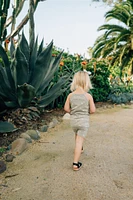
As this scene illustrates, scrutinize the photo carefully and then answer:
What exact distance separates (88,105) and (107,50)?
1235cm

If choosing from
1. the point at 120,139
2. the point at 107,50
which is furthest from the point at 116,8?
the point at 120,139

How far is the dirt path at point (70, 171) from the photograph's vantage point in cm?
235

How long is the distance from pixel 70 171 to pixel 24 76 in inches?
77.3

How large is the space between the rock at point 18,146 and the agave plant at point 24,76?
774 mm

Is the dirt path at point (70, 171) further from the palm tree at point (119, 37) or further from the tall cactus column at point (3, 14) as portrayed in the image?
the palm tree at point (119, 37)

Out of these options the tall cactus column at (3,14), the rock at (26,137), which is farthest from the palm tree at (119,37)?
the rock at (26,137)

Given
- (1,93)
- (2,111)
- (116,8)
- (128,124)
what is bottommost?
(128,124)

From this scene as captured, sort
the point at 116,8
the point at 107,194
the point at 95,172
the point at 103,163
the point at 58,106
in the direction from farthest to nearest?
1. the point at 116,8
2. the point at 58,106
3. the point at 103,163
4. the point at 95,172
5. the point at 107,194

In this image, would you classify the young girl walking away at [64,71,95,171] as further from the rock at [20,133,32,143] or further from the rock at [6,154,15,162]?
the rock at [20,133,32,143]

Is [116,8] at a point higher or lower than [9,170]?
higher

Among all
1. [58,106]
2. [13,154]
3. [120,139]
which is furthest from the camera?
[58,106]

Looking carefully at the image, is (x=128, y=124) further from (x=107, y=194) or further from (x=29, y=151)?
(x=107, y=194)

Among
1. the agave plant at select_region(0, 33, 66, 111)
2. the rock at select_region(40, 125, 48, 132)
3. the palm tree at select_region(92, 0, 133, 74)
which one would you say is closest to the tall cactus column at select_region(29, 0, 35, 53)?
the agave plant at select_region(0, 33, 66, 111)

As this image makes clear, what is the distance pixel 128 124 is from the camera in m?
5.16
